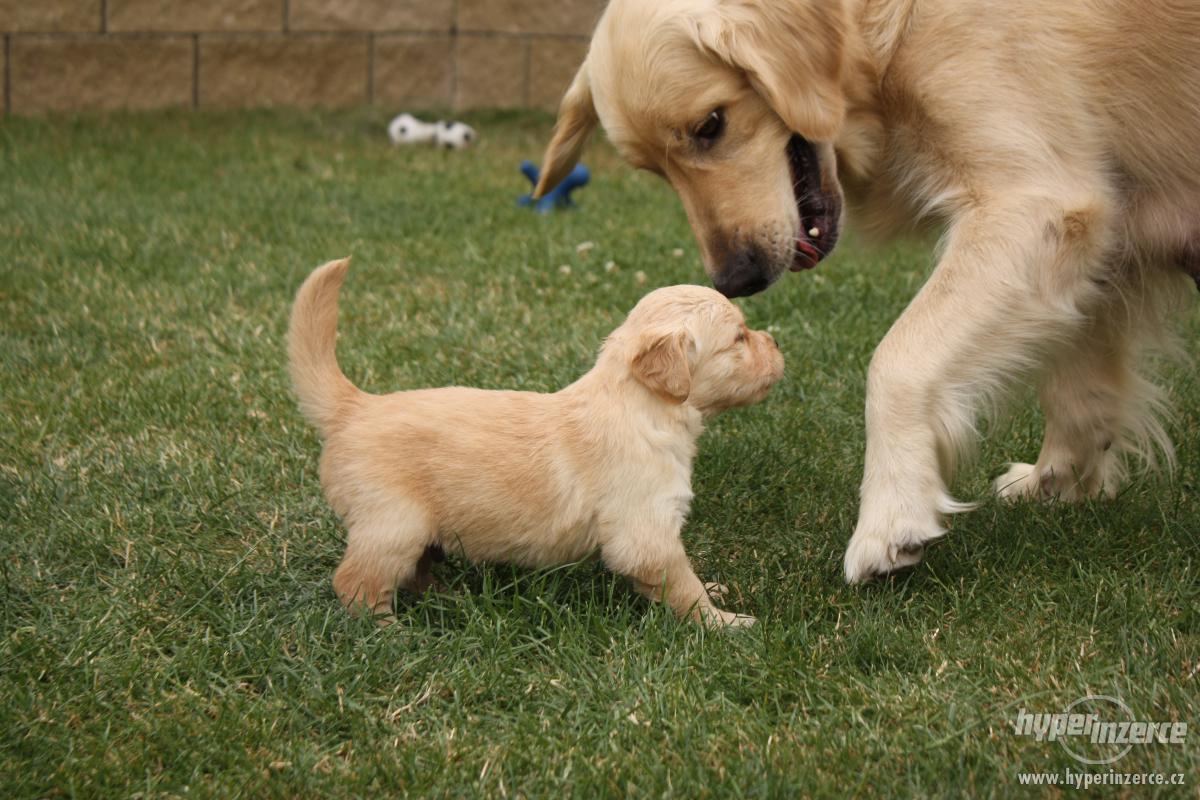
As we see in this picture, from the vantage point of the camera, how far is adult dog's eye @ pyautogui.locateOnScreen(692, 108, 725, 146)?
3.12 meters

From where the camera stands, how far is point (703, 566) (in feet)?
9.64

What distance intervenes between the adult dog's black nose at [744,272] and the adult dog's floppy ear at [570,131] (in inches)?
29.5

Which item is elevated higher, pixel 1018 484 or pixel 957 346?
pixel 957 346

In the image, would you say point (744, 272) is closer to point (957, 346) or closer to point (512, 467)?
point (957, 346)

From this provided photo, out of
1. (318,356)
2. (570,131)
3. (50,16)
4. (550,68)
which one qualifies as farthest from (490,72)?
(318,356)

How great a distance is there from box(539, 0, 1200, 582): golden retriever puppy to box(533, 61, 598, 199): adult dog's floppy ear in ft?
0.67

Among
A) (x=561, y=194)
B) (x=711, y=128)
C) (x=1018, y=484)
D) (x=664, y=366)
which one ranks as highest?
(x=711, y=128)

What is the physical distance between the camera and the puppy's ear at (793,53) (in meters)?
3.01

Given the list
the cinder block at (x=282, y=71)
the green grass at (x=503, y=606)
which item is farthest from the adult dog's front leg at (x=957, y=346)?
the cinder block at (x=282, y=71)

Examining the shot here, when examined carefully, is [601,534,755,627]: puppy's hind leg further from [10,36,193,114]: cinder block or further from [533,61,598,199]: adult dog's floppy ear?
[10,36,193,114]: cinder block

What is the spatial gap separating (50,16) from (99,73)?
1.62ft

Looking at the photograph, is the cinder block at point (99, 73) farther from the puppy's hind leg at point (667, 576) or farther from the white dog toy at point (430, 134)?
the puppy's hind leg at point (667, 576)

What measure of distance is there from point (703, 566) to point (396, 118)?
6763 millimetres

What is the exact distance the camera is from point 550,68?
9.82 metres
